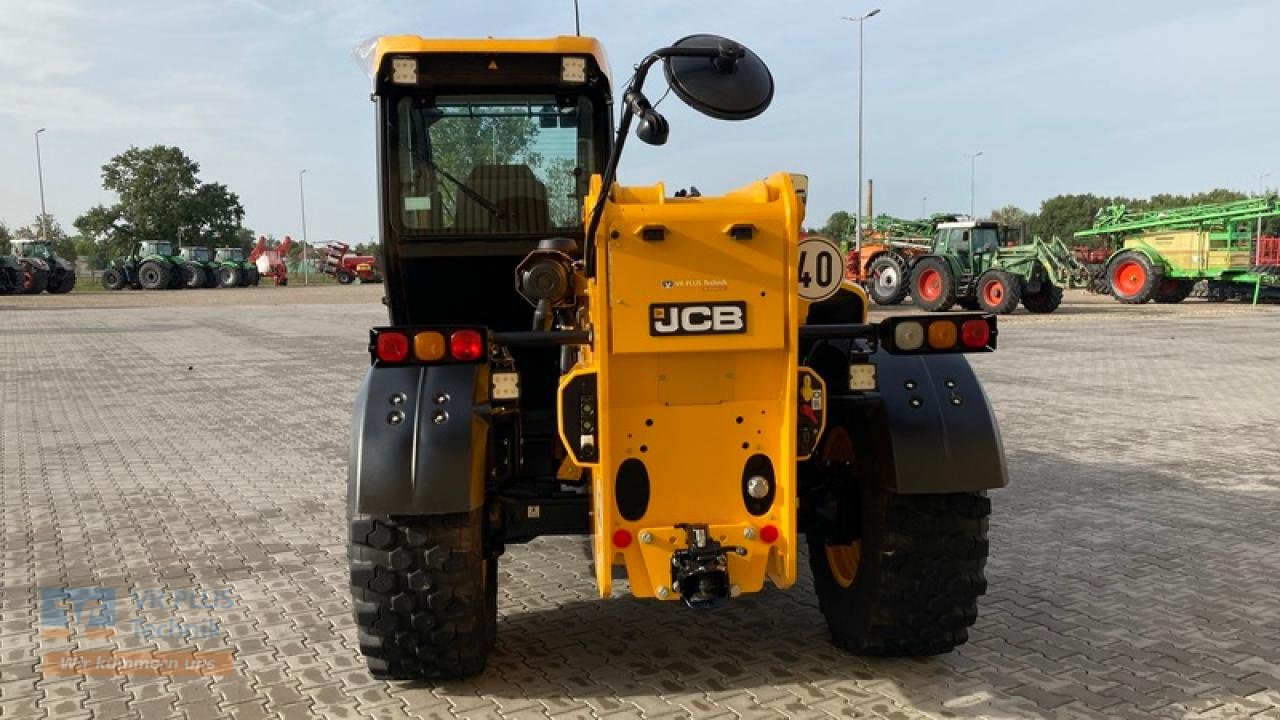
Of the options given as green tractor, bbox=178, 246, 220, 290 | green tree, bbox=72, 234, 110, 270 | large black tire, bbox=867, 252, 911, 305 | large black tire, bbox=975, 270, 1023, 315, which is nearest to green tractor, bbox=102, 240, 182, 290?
green tractor, bbox=178, 246, 220, 290

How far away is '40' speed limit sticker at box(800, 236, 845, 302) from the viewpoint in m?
3.34

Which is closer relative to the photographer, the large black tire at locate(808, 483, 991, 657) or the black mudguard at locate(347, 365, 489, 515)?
the black mudguard at locate(347, 365, 489, 515)

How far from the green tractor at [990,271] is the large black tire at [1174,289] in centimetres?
365

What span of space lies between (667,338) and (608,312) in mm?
196

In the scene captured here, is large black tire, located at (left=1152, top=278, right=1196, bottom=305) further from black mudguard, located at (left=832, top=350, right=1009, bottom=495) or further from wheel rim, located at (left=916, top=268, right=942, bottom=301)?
black mudguard, located at (left=832, top=350, right=1009, bottom=495)

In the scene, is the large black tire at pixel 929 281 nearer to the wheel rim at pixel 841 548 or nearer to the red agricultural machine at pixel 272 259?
the wheel rim at pixel 841 548

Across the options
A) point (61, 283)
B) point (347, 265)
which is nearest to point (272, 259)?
point (347, 265)

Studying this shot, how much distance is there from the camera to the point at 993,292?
76.6 feet

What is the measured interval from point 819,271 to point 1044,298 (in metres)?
22.5

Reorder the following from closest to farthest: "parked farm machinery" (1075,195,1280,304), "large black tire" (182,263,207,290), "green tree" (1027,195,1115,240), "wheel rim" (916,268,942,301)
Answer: "wheel rim" (916,268,942,301), "parked farm machinery" (1075,195,1280,304), "large black tire" (182,263,207,290), "green tree" (1027,195,1115,240)

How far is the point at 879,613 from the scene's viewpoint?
144 inches

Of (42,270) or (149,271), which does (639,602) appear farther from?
(149,271)

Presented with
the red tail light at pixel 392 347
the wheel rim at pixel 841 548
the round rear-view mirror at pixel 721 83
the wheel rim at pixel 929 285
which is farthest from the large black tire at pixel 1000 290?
the round rear-view mirror at pixel 721 83

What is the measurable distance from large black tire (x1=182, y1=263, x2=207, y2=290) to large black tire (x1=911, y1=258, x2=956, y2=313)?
35.1 metres
